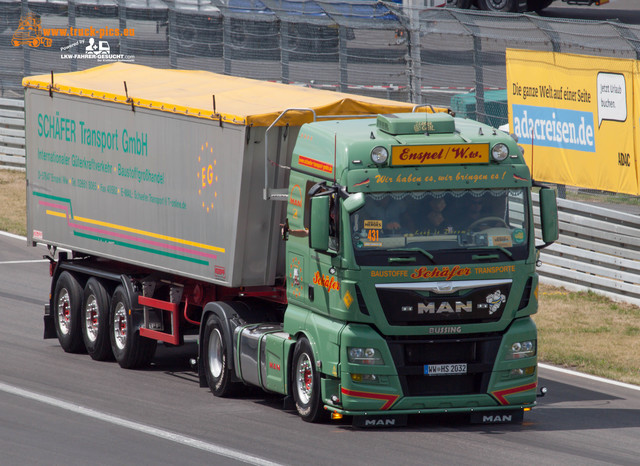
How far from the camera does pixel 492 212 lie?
37.3 ft

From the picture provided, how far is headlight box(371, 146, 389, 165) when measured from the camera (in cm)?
1113

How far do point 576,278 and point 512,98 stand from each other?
3299 millimetres

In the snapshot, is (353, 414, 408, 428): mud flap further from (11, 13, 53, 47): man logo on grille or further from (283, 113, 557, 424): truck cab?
(11, 13, 53, 47): man logo on grille

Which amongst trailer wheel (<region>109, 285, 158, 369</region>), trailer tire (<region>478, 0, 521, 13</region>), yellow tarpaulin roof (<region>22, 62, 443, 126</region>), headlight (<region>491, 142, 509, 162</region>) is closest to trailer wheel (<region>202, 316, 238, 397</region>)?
trailer wheel (<region>109, 285, 158, 369</region>)

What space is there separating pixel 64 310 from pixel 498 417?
271 inches

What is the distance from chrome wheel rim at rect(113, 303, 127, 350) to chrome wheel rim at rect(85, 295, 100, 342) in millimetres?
417

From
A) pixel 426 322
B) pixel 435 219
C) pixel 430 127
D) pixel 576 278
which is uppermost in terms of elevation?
pixel 430 127

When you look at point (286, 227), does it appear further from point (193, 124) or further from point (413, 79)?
point (413, 79)

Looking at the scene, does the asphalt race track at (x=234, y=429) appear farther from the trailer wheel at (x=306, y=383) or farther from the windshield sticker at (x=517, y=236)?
the windshield sticker at (x=517, y=236)

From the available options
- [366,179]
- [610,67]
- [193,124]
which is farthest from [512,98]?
[366,179]

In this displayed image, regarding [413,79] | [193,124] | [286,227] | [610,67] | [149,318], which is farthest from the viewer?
[413,79]

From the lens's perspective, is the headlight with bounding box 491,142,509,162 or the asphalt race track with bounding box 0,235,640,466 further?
the headlight with bounding box 491,142,509,162

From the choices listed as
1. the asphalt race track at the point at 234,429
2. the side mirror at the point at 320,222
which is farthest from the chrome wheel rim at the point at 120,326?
the side mirror at the point at 320,222

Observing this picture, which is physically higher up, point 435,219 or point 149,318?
point 435,219
